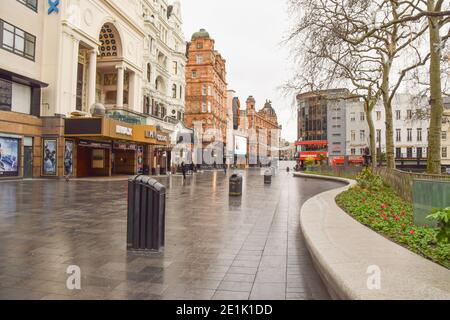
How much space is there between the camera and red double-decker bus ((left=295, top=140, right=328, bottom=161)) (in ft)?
239

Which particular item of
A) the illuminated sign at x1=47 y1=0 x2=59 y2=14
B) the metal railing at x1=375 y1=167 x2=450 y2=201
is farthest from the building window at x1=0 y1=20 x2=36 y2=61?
the metal railing at x1=375 y1=167 x2=450 y2=201

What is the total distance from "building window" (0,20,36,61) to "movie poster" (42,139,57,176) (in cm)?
650

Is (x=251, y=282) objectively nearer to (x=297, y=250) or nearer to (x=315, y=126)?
(x=297, y=250)

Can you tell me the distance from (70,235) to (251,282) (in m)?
4.20

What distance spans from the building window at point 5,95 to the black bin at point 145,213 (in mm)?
21782

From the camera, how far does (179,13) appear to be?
49375mm

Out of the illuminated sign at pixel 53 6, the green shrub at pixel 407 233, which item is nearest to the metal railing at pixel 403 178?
the green shrub at pixel 407 233

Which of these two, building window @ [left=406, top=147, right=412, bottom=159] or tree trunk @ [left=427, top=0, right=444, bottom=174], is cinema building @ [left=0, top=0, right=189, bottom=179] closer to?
tree trunk @ [left=427, top=0, right=444, bottom=174]

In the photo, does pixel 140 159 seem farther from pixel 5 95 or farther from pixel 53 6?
pixel 53 6

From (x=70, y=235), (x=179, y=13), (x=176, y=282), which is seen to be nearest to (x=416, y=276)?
(x=176, y=282)

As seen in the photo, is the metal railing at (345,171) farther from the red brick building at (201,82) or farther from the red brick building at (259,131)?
the red brick building at (259,131)

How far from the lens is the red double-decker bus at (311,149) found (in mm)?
72944

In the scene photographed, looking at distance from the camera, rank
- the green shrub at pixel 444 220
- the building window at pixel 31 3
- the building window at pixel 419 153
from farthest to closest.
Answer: the building window at pixel 419 153
the building window at pixel 31 3
the green shrub at pixel 444 220

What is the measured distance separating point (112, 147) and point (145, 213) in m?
26.8
